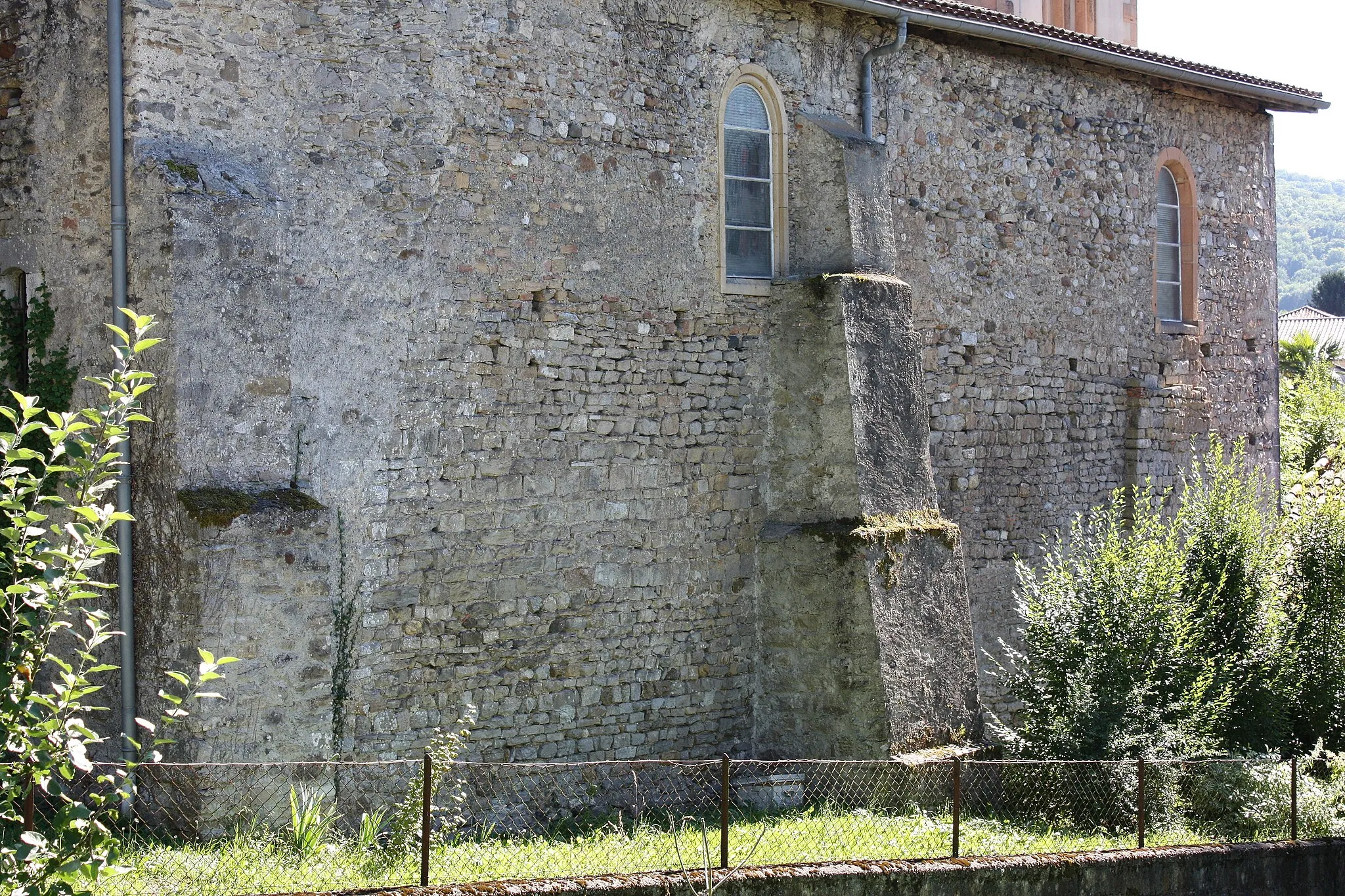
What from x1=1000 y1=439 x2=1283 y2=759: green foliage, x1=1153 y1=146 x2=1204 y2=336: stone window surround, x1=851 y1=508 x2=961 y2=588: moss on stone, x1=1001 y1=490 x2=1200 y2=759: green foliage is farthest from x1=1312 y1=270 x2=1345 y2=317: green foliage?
x1=851 y1=508 x2=961 y2=588: moss on stone

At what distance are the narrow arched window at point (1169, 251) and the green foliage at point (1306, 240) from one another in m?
117

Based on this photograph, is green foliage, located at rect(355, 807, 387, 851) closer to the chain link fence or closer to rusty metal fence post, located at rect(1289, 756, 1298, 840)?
the chain link fence

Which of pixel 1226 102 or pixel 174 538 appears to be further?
pixel 1226 102

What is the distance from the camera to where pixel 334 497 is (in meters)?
9.29

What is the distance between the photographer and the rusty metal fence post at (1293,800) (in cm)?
1036

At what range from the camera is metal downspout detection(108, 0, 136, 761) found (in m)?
8.68

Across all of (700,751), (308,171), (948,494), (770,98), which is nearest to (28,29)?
(308,171)

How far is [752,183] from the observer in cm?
1174

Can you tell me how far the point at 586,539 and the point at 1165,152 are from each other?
9024 mm

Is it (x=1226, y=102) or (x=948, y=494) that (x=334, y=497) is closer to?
(x=948, y=494)

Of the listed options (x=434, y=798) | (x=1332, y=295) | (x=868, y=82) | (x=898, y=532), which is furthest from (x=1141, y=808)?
(x=1332, y=295)

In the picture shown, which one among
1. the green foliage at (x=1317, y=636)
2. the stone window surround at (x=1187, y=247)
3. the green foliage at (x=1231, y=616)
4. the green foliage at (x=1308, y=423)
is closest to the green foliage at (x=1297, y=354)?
the green foliage at (x=1308, y=423)

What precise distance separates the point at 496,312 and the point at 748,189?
2818mm

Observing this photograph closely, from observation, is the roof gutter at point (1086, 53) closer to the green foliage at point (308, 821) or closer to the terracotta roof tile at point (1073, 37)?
the terracotta roof tile at point (1073, 37)
